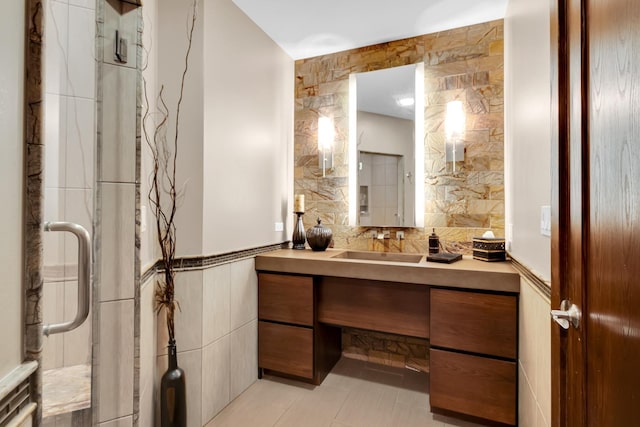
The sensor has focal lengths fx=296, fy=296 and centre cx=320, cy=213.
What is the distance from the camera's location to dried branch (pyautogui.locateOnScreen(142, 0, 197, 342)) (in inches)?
65.8

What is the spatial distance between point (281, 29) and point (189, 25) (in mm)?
863

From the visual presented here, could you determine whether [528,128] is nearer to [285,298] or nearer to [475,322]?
[475,322]

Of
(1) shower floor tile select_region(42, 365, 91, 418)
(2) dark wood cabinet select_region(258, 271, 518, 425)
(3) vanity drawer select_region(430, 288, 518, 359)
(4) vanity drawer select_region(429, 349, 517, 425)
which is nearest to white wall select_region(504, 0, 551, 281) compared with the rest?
(3) vanity drawer select_region(430, 288, 518, 359)

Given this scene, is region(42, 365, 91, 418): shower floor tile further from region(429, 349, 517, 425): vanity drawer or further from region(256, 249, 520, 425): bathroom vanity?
region(429, 349, 517, 425): vanity drawer

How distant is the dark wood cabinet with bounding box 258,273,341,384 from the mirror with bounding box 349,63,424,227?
2.83 ft

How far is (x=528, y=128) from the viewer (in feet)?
4.86

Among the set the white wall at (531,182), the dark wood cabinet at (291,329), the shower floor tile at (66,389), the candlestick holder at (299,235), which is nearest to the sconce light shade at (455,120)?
the white wall at (531,182)

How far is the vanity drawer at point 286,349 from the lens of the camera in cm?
216

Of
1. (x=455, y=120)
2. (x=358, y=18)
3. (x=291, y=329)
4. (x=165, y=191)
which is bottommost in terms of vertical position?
(x=291, y=329)

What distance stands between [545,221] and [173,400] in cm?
204

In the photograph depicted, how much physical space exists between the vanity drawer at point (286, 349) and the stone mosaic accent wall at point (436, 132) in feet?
2.94

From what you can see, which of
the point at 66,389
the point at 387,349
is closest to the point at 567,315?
the point at 66,389

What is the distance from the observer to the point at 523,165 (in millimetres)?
1594

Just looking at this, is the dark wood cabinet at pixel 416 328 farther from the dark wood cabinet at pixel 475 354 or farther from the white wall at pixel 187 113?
the white wall at pixel 187 113
